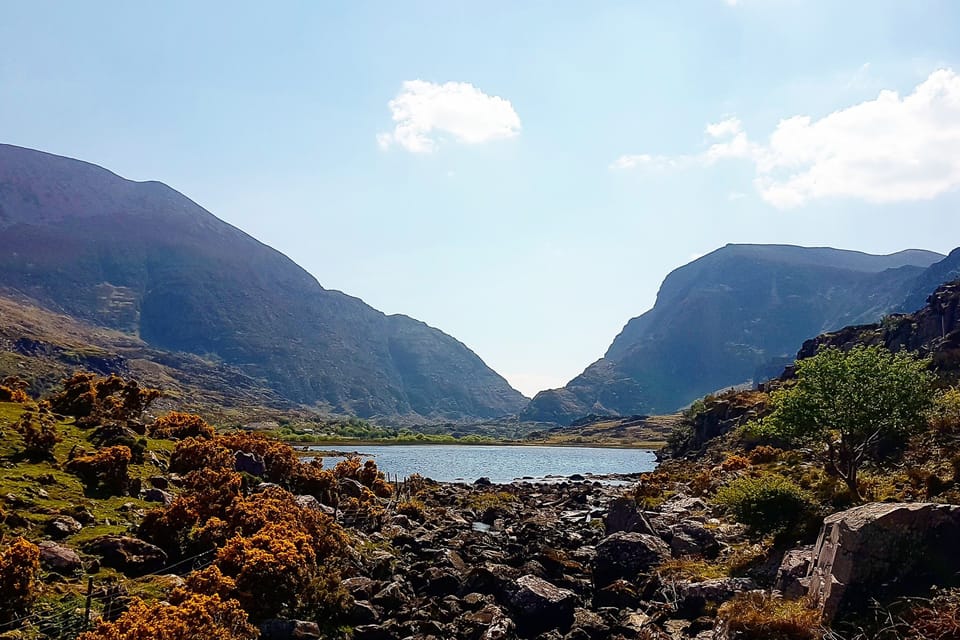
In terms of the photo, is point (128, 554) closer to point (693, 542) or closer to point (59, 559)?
point (59, 559)

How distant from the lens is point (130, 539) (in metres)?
24.6

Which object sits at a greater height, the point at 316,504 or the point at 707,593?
the point at 707,593

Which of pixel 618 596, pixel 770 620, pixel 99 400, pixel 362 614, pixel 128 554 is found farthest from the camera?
pixel 99 400

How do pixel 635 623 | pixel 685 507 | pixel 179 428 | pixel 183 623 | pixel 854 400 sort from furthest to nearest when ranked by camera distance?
pixel 179 428
pixel 685 507
pixel 854 400
pixel 635 623
pixel 183 623

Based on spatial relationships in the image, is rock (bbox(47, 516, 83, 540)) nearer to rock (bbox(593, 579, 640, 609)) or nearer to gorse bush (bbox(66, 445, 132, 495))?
gorse bush (bbox(66, 445, 132, 495))

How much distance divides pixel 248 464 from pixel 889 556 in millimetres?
37671

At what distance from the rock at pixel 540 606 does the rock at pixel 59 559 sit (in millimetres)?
17087

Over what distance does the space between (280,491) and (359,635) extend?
47.5ft

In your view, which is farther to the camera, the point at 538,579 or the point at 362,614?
the point at 538,579

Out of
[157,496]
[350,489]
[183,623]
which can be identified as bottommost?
[350,489]

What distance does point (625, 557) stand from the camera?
32094mm

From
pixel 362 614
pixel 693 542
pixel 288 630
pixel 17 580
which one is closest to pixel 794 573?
pixel 693 542

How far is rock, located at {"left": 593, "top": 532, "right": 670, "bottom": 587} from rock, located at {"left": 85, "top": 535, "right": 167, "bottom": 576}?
20.9 metres

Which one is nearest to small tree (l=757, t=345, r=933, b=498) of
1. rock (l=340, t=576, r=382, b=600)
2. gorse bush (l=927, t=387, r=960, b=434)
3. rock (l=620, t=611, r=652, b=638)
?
gorse bush (l=927, t=387, r=960, b=434)
